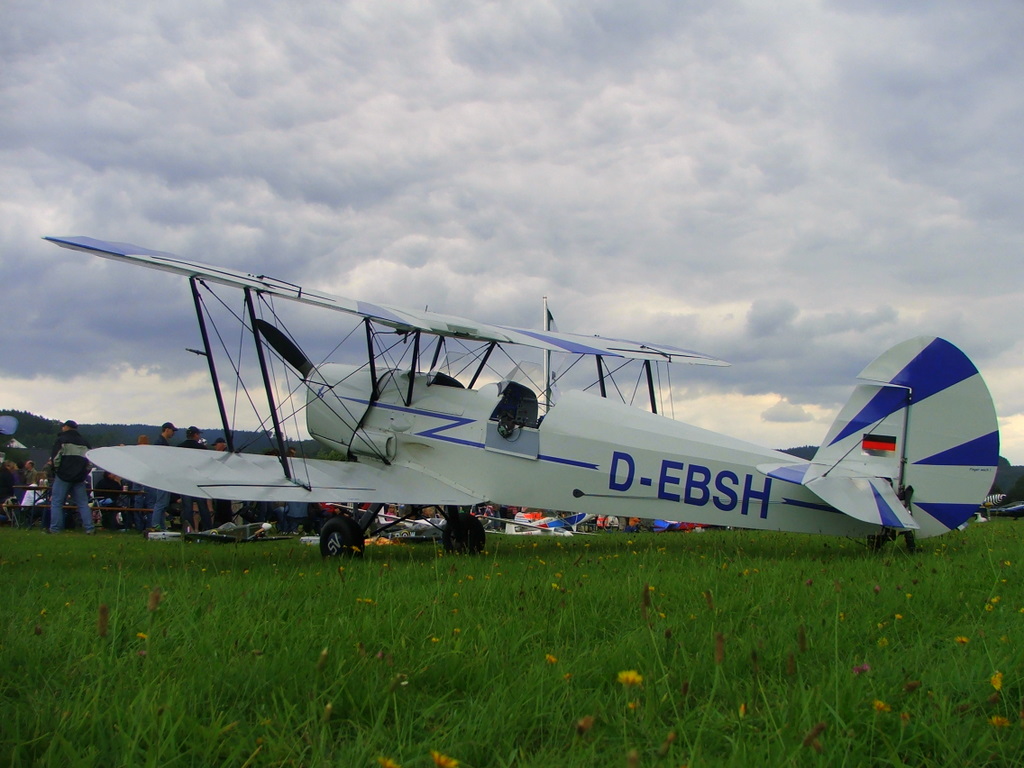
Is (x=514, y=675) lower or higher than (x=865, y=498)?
lower

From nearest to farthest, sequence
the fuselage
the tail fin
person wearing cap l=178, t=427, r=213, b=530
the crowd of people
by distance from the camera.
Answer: the tail fin < the fuselage < the crowd of people < person wearing cap l=178, t=427, r=213, b=530

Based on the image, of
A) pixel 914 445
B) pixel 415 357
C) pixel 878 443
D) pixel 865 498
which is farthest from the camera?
pixel 415 357

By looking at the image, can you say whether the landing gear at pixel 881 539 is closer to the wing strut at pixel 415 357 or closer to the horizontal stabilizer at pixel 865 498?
the horizontal stabilizer at pixel 865 498

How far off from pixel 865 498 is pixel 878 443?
27.2 inches

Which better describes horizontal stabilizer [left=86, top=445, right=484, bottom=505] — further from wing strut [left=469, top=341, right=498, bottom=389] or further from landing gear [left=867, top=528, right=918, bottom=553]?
landing gear [left=867, top=528, right=918, bottom=553]

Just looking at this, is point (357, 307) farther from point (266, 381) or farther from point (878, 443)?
point (878, 443)

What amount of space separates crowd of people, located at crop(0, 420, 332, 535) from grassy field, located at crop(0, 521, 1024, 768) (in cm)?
813

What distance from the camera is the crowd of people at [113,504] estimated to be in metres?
12.7

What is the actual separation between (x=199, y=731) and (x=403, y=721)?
601 mm

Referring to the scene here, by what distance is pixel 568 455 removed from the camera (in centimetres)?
868

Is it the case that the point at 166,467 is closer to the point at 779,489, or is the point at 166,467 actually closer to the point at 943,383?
A: the point at 779,489

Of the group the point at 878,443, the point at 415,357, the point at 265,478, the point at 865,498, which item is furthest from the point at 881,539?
the point at 265,478

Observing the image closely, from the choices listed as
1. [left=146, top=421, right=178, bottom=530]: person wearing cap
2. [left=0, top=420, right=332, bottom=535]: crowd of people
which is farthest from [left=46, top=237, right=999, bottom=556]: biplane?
[left=146, top=421, right=178, bottom=530]: person wearing cap

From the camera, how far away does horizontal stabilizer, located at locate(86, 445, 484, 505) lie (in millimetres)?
7938
